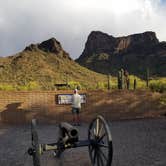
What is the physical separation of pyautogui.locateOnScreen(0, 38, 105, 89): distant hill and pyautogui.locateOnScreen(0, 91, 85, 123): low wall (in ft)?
72.8

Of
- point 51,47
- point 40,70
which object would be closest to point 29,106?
point 40,70

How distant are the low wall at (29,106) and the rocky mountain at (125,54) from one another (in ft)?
134

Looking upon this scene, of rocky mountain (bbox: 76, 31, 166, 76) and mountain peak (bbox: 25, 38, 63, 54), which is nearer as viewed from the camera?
mountain peak (bbox: 25, 38, 63, 54)

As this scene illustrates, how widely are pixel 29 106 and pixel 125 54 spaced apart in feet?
196

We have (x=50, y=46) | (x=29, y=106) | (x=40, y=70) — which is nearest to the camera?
(x=29, y=106)

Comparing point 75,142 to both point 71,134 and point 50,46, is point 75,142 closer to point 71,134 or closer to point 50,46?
point 71,134

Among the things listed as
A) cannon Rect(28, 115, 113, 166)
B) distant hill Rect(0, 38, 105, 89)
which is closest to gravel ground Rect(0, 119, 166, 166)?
cannon Rect(28, 115, 113, 166)

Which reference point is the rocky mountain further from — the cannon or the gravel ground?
the cannon

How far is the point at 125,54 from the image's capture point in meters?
75.7

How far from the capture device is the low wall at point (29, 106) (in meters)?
17.2

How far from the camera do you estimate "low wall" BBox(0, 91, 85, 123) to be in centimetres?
1722

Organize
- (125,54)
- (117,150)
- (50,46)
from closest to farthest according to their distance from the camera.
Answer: (117,150), (50,46), (125,54)

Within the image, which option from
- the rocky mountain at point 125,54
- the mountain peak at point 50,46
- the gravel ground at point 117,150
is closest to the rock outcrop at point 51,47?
the mountain peak at point 50,46

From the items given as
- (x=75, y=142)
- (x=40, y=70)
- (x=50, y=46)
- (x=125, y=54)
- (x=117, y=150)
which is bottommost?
(x=117, y=150)
